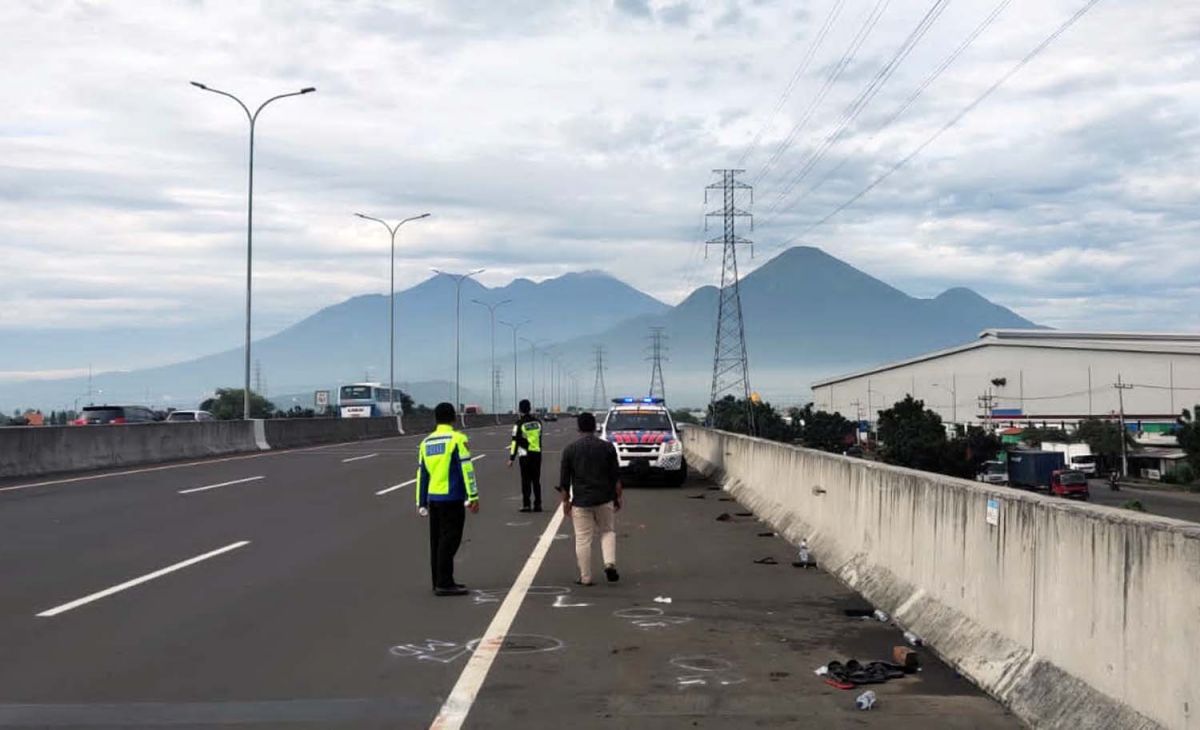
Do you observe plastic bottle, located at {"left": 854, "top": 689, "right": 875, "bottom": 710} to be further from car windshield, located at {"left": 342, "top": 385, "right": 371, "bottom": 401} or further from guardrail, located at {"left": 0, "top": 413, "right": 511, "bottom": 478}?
car windshield, located at {"left": 342, "top": 385, "right": 371, "bottom": 401}

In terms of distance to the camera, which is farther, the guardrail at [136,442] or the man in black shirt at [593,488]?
the guardrail at [136,442]

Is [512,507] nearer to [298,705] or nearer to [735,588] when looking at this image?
[735,588]

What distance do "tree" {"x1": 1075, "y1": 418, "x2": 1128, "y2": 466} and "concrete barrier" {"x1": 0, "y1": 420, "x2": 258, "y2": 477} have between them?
92.9 meters

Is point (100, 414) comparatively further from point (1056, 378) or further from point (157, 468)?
point (1056, 378)

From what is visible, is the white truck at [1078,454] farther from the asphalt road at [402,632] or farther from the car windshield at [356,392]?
the asphalt road at [402,632]

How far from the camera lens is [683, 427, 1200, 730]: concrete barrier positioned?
18.2ft

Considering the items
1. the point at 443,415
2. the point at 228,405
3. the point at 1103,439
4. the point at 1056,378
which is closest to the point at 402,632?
the point at 443,415

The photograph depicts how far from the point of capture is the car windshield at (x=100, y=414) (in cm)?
4103

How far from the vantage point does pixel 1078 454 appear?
102 metres

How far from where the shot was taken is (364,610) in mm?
10055

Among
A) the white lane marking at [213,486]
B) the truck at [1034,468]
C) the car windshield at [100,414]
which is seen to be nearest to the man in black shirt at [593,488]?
the white lane marking at [213,486]

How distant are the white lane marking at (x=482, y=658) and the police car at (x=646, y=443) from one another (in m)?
10.9

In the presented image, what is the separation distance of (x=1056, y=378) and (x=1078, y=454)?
19.0m

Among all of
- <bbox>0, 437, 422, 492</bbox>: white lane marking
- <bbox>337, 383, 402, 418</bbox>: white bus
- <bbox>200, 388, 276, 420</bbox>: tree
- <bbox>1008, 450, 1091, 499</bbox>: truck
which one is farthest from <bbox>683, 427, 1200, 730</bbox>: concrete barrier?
<bbox>200, 388, 276, 420</bbox>: tree
